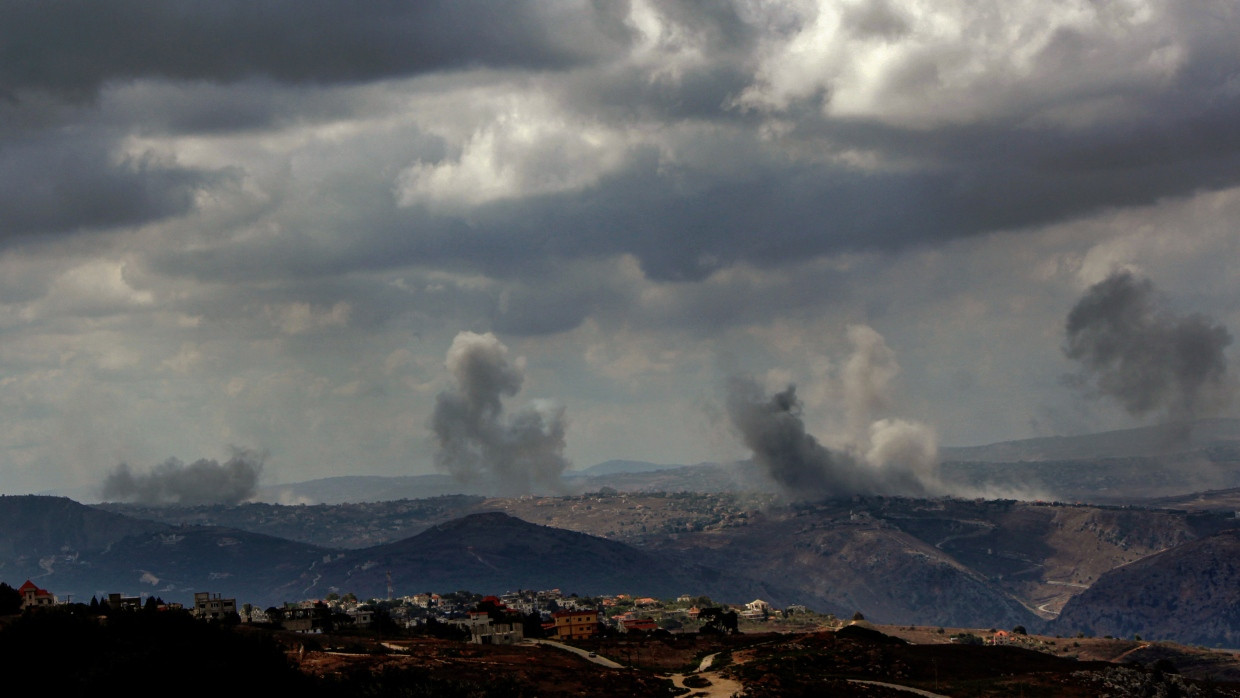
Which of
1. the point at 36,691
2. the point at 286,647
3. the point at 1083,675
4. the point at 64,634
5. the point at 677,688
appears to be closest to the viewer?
the point at 36,691

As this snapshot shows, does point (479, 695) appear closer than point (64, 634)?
Yes

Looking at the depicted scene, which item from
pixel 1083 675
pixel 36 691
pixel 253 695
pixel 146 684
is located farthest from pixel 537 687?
pixel 1083 675

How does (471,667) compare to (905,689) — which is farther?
(905,689)

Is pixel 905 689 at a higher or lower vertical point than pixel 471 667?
lower

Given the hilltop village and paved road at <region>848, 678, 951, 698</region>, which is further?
paved road at <region>848, 678, 951, 698</region>

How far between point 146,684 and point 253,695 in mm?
9948

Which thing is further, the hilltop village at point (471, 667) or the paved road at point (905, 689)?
the paved road at point (905, 689)

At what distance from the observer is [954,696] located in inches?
6412

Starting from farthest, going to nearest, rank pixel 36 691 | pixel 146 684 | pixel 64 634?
1. pixel 64 634
2. pixel 36 691
3. pixel 146 684

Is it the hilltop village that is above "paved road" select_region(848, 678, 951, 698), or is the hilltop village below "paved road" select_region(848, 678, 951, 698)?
above

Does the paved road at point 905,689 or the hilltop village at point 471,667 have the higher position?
the hilltop village at point 471,667

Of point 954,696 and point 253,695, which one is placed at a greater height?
point 253,695

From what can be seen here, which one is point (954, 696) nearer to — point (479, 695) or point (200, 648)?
point (479, 695)

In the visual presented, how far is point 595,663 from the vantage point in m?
182
